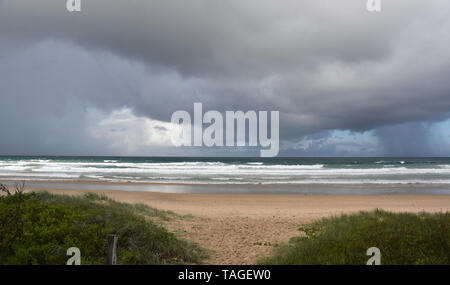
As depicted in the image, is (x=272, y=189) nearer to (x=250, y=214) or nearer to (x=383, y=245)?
(x=250, y=214)

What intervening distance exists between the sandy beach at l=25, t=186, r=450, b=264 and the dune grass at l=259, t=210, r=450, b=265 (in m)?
1.53

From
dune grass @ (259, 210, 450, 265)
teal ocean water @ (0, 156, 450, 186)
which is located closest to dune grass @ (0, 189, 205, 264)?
dune grass @ (259, 210, 450, 265)

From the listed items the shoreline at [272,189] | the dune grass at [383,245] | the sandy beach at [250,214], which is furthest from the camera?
the shoreline at [272,189]

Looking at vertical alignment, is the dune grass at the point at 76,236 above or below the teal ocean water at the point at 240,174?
above

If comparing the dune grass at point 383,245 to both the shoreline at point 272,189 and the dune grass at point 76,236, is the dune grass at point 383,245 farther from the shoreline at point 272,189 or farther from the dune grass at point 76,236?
the shoreline at point 272,189

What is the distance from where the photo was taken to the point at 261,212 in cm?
1723

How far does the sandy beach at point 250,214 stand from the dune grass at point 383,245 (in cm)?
153

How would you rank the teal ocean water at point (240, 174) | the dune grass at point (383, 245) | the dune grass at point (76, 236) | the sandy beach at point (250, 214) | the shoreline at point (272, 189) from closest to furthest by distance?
the dune grass at point (76, 236) → the dune grass at point (383, 245) → the sandy beach at point (250, 214) → the shoreline at point (272, 189) → the teal ocean water at point (240, 174)

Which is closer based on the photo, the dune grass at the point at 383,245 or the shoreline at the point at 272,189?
the dune grass at the point at 383,245

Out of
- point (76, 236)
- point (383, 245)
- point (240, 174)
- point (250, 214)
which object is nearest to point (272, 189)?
point (250, 214)

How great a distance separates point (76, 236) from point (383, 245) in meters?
6.56

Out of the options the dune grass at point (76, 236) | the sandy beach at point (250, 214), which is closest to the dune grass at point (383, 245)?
the sandy beach at point (250, 214)

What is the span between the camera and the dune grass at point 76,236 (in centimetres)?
653
